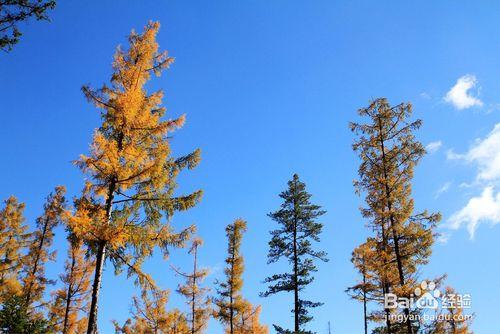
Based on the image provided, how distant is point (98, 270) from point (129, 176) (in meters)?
3.13

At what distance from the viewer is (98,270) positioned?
12.3m

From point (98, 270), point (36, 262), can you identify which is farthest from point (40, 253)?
point (98, 270)

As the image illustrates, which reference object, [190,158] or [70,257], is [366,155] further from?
[70,257]

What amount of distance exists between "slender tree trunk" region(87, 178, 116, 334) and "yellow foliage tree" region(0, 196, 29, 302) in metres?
14.3

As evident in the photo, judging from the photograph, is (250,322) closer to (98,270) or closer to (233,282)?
(233,282)

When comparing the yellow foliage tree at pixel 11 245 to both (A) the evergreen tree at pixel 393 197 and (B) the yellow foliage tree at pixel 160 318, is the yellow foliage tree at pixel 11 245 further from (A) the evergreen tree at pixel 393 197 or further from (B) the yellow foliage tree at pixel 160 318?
(A) the evergreen tree at pixel 393 197

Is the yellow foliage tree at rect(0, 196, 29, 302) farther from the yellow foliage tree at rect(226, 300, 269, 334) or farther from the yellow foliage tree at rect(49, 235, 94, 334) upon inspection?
the yellow foliage tree at rect(226, 300, 269, 334)

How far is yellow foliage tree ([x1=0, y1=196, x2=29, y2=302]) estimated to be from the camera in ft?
75.7

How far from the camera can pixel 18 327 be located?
44.9ft

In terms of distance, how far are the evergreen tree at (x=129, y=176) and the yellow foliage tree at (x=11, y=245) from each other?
46.8ft

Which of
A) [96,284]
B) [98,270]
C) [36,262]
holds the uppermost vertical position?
[36,262]

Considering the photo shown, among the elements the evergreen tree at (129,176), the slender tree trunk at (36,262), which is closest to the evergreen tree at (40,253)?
the slender tree trunk at (36,262)

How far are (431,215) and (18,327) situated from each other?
53.0 ft

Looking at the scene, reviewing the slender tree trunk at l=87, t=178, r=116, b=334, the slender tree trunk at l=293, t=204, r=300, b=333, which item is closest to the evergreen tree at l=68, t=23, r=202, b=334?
the slender tree trunk at l=87, t=178, r=116, b=334
